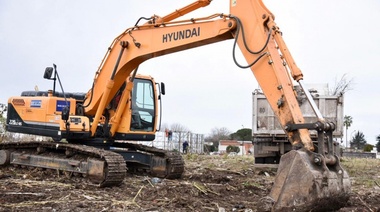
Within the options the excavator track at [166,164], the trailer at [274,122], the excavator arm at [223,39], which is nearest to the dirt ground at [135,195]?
the excavator track at [166,164]

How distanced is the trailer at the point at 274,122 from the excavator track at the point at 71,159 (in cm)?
589

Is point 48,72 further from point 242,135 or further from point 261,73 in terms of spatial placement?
point 242,135

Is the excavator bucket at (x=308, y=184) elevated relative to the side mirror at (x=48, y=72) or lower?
lower

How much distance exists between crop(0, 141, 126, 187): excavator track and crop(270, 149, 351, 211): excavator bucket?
3.66 metres

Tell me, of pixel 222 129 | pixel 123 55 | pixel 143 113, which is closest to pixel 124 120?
pixel 143 113

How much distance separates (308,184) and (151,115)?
602 cm

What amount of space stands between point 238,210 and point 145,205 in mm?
1365

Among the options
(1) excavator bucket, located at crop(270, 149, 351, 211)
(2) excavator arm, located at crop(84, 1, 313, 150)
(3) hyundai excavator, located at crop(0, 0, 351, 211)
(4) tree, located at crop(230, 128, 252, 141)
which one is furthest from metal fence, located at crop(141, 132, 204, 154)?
(1) excavator bucket, located at crop(270, 149, 351, 211)

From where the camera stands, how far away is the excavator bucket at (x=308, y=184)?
17.6 feet

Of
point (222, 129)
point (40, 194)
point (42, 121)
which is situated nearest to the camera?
point (40, 194)

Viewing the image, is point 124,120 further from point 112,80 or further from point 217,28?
point 217,28

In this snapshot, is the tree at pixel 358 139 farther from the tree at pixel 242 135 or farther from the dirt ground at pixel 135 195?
the dirt ground at pixel 135 195

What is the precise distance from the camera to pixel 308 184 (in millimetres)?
5359

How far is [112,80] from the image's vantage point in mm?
9773
